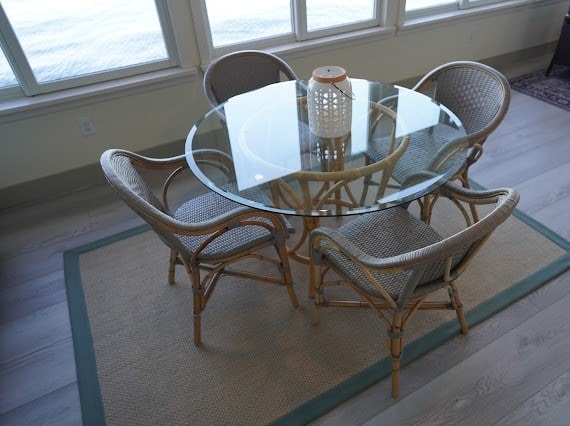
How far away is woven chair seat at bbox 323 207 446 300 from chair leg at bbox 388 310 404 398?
0.08 meters

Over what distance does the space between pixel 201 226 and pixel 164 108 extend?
1532mm

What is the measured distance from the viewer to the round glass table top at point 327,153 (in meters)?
1.35

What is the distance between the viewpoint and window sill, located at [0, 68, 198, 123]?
7.00ft

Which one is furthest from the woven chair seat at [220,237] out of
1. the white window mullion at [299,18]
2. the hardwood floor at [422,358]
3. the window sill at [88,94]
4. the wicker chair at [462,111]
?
the white window mullion at [299,18]

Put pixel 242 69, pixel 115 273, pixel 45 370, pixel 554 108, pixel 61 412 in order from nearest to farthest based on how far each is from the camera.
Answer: pixel 61 412 → pixel 45 370 → pixel 115 273 → pixel 242 69 → pixel 554 108

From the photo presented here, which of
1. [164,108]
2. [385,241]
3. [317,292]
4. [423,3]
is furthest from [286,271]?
[423,3]

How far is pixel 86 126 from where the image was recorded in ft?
7.68

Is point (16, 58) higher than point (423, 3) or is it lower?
higher

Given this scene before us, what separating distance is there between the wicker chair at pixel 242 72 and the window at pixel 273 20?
43 cm

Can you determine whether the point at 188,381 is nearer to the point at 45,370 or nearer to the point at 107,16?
the point at 45,370

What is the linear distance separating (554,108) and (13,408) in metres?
3.69

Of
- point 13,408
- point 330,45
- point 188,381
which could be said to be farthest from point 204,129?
point 330,45

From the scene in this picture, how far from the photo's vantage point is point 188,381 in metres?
1.45

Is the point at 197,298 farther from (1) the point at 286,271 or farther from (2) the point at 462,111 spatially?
(2) the point at 462,111
